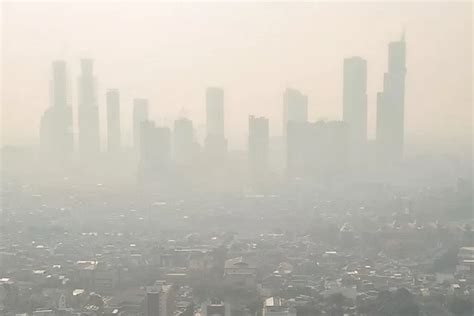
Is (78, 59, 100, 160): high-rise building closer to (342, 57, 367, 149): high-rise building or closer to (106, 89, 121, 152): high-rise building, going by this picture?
(106, 89, 121, 152): high-rise building

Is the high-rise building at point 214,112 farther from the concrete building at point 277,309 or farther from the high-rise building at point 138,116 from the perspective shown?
the concrete building at point 277,309

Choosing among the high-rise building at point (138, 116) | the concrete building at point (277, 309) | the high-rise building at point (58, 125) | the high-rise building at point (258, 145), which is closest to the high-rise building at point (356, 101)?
the high-rise building at point (258, 145)

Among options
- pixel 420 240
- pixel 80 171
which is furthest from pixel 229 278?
pixel 80 171

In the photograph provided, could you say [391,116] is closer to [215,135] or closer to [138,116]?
[215,135]

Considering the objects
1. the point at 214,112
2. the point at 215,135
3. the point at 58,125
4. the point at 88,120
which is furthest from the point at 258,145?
the point at 58,125

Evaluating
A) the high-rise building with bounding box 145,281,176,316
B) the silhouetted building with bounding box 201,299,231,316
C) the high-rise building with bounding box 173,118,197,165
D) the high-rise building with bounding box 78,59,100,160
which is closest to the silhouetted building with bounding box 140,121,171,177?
the high-rise building with bounding box 173,118,197,165
